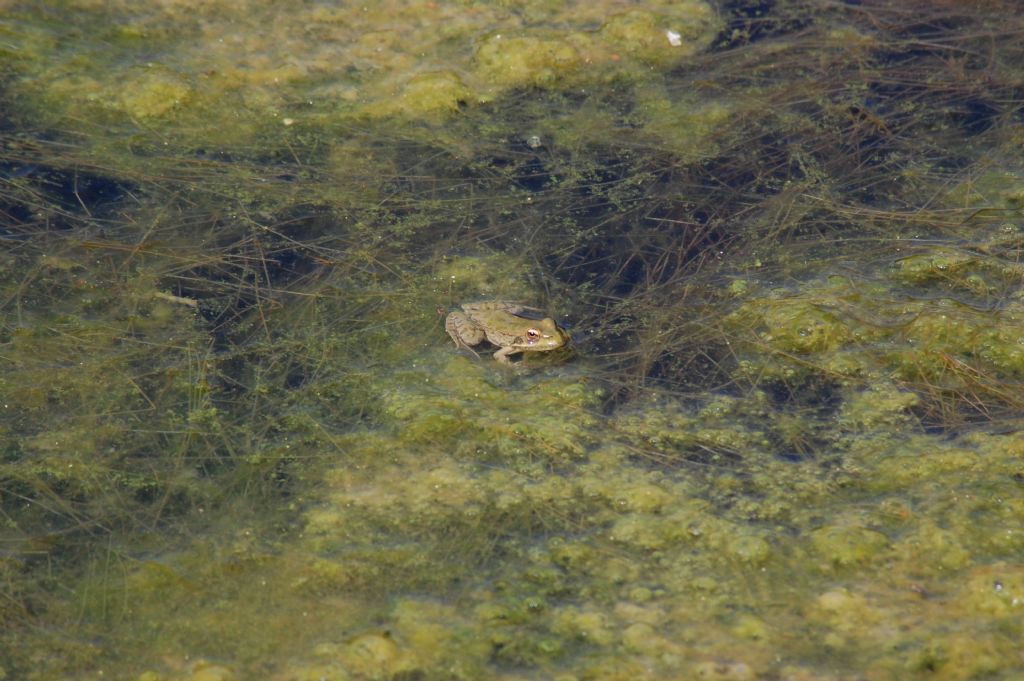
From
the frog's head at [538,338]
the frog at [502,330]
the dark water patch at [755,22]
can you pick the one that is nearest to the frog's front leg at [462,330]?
the frog at [502,330]

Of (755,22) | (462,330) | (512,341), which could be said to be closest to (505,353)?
(512,341)

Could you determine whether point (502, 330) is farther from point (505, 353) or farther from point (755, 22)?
point (755, 22)

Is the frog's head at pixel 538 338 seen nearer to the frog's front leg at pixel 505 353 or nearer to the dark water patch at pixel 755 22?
the frog's front leg at pixel 505 353

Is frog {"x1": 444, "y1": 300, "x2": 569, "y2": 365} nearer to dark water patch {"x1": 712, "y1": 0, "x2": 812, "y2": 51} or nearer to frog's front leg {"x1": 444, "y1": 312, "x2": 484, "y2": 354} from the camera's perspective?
frog's front leg {"x1": 444, "y1": 312, "x2": 484, "y2": 354}

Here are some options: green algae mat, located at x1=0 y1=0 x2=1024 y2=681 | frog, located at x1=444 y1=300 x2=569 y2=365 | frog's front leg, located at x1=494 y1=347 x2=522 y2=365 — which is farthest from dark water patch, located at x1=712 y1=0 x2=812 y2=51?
frog's front leg, located at x1=494 y1=347 x2=522 y2=365

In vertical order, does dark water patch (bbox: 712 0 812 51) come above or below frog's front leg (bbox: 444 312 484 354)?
above

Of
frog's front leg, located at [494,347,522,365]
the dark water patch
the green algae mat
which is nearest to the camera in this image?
the green algae mat

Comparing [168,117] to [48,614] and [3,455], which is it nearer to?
→ [3,455]

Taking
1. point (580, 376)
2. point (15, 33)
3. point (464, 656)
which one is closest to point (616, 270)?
point (580, 376)
